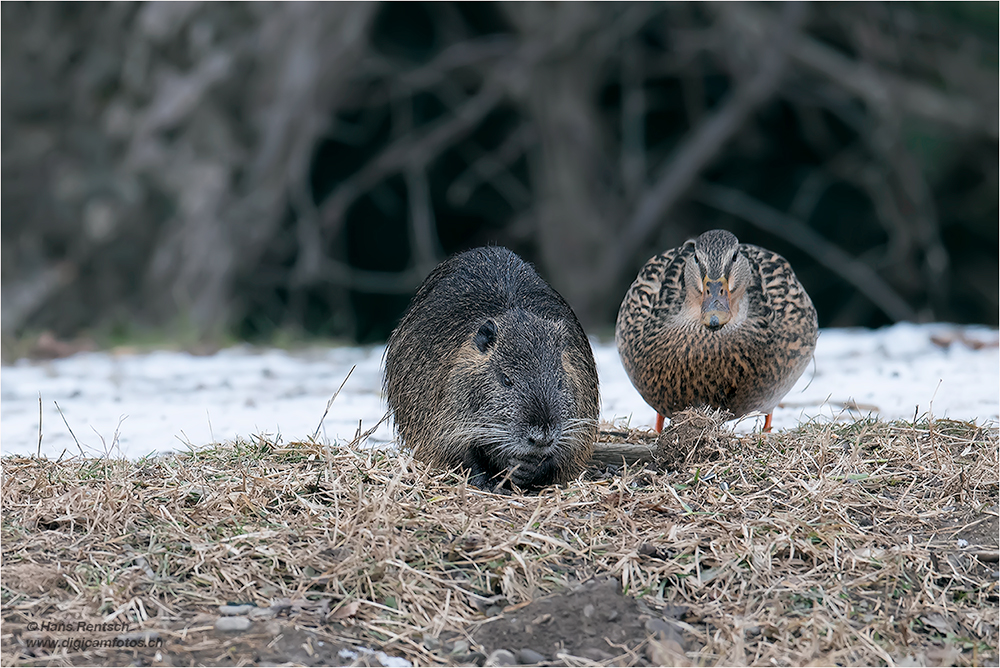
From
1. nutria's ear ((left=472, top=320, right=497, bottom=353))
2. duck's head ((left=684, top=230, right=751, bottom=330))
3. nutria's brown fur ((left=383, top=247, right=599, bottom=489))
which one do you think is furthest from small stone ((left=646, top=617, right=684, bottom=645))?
duck's head ((left=684, top=230, right=751, bottom=330))

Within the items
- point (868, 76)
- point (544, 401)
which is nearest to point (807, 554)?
point (544, 401)

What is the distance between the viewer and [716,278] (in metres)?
4.21

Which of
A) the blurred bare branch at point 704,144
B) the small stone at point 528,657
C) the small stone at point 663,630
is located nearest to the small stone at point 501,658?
the small stone at point 528,657

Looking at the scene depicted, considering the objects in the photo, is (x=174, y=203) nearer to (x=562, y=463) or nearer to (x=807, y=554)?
(x=562, y=463)

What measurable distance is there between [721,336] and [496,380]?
106 centimetres

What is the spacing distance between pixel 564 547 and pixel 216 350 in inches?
186

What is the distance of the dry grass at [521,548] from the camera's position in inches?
112

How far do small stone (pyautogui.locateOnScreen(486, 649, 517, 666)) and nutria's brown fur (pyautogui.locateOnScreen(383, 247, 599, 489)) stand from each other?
2.99 feet

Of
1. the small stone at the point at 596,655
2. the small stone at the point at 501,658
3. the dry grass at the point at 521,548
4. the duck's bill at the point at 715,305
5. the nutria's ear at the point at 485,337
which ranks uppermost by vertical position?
the duck's bill at the point at 715,305

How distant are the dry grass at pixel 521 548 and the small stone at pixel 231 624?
2.7 inches

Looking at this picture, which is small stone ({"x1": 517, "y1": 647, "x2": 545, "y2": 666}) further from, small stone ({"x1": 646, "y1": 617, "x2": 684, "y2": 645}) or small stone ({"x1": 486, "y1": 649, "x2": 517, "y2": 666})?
small stone ({"x1": 646, "y1": 617, "x2": 684, "y2": 645})

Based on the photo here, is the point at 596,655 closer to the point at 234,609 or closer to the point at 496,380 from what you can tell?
the point at 234,609

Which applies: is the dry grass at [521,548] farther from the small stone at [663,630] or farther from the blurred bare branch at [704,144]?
the blurred bare branch at [704,144]

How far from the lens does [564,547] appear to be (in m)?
3.14
